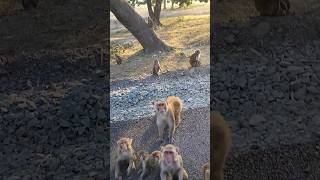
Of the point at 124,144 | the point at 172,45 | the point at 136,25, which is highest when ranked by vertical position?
the point at 136,25

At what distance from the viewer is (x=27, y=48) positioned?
3008 millimetres

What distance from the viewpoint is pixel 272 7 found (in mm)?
3393

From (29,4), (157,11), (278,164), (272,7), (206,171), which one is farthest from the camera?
(278,164)

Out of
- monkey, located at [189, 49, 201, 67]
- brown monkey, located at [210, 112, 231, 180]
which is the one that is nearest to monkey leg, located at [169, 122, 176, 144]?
brown monkey, located at [210, 112, 231, 180]

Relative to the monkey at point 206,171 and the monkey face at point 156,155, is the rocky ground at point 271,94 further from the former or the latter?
the monkey face at point 156,155

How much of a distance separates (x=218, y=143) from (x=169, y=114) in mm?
376

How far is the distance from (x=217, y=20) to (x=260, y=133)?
707 millimetres

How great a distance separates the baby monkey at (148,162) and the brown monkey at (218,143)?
31cm

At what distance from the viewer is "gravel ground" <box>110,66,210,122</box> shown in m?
3.11

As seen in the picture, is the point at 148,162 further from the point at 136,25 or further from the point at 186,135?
the point at 136,25

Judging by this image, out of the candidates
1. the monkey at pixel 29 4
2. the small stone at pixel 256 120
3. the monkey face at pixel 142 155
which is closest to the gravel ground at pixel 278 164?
the small stone at pixel 256 120

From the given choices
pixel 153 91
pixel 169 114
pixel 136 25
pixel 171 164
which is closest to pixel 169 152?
pixel 171 164

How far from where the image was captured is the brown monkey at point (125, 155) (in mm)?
3129

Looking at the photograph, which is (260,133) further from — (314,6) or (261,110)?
(314,6)
